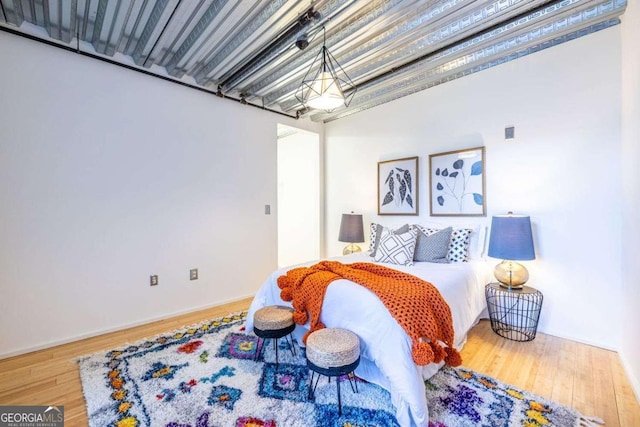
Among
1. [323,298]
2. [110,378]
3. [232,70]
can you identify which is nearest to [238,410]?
[323,298]

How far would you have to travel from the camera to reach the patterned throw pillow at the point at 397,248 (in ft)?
8.57

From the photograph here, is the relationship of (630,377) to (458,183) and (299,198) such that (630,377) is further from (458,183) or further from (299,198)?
(299,198)

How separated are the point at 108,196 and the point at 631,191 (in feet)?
14.0

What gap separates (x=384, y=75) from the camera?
10.1ft

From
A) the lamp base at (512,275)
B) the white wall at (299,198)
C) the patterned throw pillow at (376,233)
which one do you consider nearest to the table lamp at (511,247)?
the lamp base at (512,275)

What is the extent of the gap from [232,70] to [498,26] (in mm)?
2533

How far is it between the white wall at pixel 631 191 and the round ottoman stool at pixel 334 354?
5.86 feet

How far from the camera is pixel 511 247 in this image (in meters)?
2.37

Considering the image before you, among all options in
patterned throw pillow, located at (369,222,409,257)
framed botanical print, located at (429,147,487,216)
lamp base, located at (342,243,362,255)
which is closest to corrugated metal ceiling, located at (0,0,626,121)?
framed botanical print, located at (429,147,487,216)

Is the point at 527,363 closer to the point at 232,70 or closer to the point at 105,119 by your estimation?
the point at 232,70

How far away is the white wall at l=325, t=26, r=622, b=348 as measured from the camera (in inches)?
88.0

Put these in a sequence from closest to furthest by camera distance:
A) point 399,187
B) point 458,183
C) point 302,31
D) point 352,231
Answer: point 302,31 → point 458,183 → point 399,187 → point 352,231

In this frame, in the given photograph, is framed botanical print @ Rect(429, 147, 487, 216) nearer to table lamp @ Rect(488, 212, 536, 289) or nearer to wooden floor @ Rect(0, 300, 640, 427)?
table lamp @ Rect(488, 212, 536, 289)

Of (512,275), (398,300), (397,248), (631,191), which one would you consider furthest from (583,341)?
(398,300)
